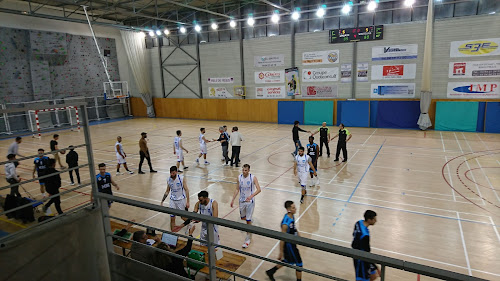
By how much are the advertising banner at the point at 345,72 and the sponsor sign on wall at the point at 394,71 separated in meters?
1.72

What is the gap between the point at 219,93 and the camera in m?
30.4

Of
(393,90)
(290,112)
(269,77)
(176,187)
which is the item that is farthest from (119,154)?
(393,90)

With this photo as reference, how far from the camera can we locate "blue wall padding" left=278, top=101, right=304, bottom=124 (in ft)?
86.7

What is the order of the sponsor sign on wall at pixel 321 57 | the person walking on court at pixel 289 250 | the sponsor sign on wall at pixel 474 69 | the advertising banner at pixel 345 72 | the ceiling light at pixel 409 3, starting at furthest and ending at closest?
the sponsor sign on wall at pixel 321 57, the advertising banner at pixel 345 72, the sponsor sign on wall at pixel 474 69, the ceiling light at pixel 409 3, the person walking on court at pixel 289 250

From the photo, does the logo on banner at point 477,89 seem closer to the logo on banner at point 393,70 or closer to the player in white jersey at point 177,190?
the logo on banner at point 393,70

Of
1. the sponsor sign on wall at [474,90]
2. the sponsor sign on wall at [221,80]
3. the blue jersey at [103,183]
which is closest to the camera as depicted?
the blue jersey at [103,183]

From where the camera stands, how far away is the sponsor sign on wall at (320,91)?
2530 cm

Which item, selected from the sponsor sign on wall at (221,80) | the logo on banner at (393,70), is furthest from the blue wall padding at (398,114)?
the sponsor sign on wall at (221,80)

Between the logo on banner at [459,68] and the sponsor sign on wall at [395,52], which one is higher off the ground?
the sponsor sign on wall at [395,52]

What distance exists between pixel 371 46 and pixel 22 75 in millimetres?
26814

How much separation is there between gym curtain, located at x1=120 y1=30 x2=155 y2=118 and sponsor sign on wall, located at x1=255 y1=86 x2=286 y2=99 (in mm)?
12399

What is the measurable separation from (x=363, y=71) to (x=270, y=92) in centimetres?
777

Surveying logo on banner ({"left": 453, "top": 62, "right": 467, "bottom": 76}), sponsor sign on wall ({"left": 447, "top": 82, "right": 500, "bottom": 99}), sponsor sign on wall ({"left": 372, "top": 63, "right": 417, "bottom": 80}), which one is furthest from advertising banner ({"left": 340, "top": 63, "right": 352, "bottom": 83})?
logo on banner ({"left": 453, "top": 62, "right": 467, "bottom": 76})

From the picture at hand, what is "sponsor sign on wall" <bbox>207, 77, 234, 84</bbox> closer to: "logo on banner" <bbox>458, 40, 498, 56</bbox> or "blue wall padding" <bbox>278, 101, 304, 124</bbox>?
"blue wall padding" <bbox>278, 101, 304, 124</bbox>
